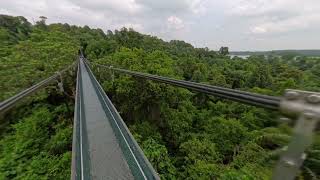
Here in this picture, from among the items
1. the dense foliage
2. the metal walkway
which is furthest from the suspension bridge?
the dense foliage

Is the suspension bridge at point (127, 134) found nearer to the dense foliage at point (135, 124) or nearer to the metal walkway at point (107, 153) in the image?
the metal walkway at point (107, 153)

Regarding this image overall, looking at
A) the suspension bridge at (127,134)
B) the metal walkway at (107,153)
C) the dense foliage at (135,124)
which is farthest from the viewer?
the dense foliage at (135,124)

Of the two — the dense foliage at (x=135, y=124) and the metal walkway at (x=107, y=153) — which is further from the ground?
the metal walkway at (x=107, y=153)

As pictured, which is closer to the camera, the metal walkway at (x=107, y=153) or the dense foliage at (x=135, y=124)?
the metal walkway at (x=107, y=153)

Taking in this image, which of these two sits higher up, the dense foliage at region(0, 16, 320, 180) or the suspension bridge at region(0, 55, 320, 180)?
the suspension bridge at region(0, 55, 320, 180)

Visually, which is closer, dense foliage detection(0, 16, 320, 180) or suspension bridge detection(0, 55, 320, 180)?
suspension bridge detection(0, 55, 320, 180)

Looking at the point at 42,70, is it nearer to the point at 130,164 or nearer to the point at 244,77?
the point at 130,164

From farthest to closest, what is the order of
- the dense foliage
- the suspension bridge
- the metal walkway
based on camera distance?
1. the dense foliage
2. the metal walkway
3. the suspension bridge

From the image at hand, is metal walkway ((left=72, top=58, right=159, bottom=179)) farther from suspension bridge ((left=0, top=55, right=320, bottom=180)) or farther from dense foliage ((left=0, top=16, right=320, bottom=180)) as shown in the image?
dense foliage ((left=0, top=16, right=320, bottom=180))

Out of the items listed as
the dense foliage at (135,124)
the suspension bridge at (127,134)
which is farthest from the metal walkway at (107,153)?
the dense foliage at (135,124)

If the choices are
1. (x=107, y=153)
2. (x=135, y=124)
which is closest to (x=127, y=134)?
(x=107, y=153)
